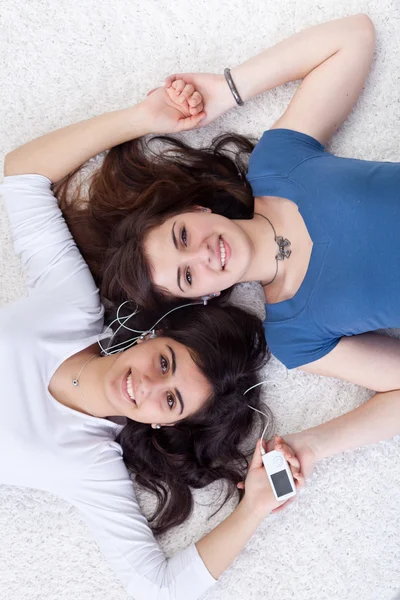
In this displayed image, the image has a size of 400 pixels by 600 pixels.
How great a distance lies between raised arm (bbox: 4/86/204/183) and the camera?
1.44m

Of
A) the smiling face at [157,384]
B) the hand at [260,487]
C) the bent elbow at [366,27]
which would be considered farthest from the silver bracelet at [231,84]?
the hand at [260,487]

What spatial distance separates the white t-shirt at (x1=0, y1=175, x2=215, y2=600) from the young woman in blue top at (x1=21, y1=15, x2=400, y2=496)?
0.10 metres

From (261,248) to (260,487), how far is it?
0.59 metres

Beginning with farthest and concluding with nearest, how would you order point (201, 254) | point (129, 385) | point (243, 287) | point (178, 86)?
point (243, 287) → point (178, 86) → point (129, 385) → point (201, 254)

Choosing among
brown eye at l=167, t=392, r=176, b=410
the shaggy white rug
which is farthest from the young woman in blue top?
brown eye at l=167, t=392, r=176, b=410

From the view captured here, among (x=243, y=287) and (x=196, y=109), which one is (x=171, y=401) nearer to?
(x=243, y=287)

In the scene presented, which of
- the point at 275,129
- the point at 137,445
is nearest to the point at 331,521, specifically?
the point at 137,445

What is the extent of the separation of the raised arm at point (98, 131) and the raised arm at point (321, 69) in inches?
2.9

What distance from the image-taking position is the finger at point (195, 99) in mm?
1399

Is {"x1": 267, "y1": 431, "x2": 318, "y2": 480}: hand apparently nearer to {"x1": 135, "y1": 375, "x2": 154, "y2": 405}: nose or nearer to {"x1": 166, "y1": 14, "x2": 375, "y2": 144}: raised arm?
{"x1": 135, "y1": 375, "x2": 154, "y2": 405}: nose

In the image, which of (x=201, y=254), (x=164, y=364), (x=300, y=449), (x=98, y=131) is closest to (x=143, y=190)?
(x=98, y=131)

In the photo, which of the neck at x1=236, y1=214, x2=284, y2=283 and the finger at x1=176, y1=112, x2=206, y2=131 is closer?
the neck at x1=236, y1=214, x2=284, y2=283

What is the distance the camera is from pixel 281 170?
4.29ft

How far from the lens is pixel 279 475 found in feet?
4.34
